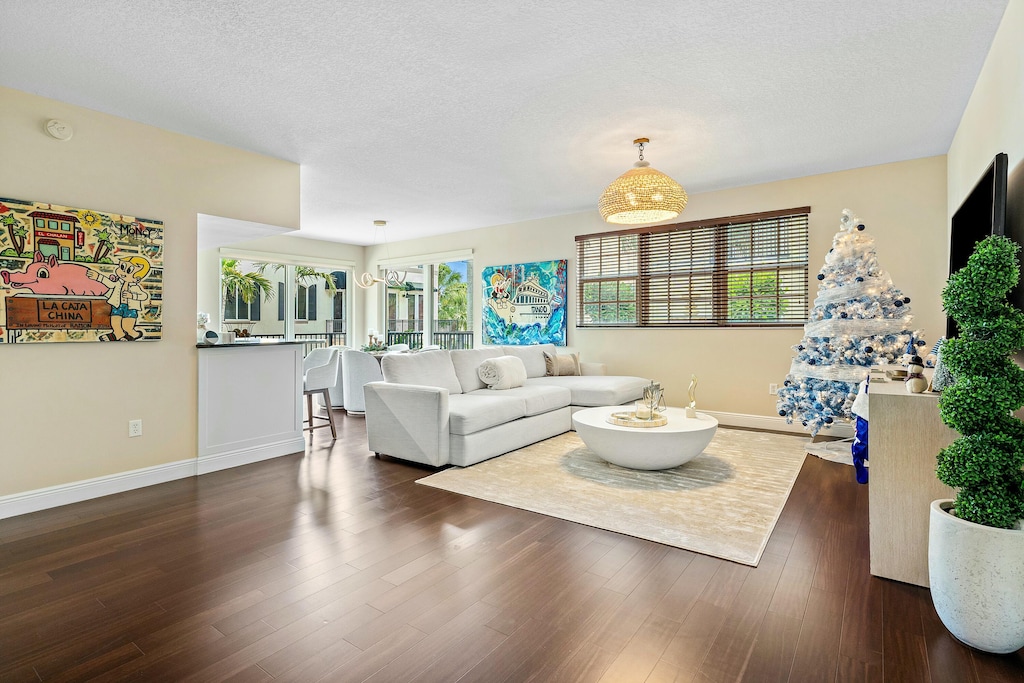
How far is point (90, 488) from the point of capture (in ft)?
11.3

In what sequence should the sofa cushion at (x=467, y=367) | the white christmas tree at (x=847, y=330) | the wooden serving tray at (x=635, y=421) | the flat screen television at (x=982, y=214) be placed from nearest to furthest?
the flat screen television at (x=982, y=214) → the wooden serving tray at (x=635, y=421) → the white christmas tree at (x=847, y=330) → the sofa cushion at (x=467, y=367)

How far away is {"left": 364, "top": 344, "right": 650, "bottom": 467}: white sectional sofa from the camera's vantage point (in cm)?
405

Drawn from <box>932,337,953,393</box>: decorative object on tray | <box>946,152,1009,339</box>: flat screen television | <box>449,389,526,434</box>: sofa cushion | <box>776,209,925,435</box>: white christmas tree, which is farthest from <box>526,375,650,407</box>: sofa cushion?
<box>932,337,953,393</box>: decorative object on tray

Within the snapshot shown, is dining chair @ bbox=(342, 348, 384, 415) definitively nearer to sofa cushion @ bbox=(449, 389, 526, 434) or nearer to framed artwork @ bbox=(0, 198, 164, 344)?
sofa cushion @ bbox=(449, 389, 526, 434)

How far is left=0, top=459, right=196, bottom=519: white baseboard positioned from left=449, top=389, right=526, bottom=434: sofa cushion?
6.69 ft

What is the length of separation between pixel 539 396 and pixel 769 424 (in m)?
2.54

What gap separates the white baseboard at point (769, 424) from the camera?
5094 mm

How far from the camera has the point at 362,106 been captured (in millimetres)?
3527

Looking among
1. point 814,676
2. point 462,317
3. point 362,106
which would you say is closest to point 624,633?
point 814,676

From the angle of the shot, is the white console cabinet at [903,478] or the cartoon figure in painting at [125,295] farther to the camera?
the cartoon figure in painting at [125,295]

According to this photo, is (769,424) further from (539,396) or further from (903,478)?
(903,478)

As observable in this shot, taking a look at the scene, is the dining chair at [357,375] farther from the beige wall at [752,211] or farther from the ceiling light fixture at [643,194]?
the ceiling light fixture at [643,194]

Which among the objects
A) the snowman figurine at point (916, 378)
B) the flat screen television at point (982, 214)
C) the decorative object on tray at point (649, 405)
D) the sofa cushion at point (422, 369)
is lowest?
the decorative object on tray at point (649, 405)

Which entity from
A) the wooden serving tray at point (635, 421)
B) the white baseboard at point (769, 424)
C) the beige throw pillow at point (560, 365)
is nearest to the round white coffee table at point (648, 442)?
the wooden serving tray at point (635, 421)
